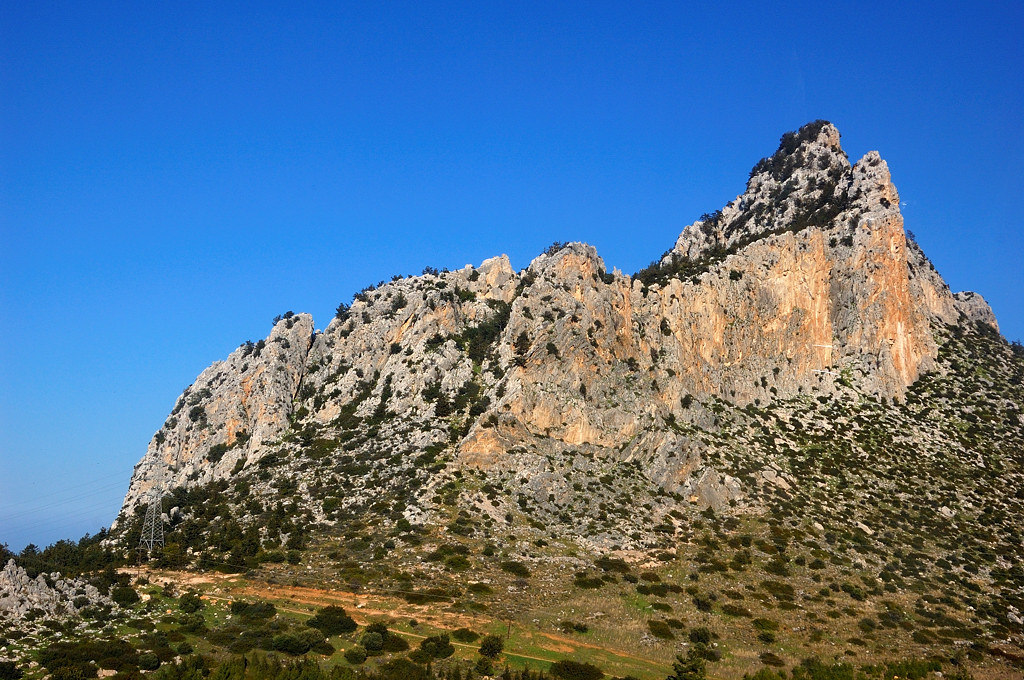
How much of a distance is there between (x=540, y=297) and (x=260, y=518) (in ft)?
193

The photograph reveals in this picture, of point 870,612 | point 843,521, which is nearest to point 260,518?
point 870,612

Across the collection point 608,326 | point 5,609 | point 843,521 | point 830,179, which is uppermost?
point 830,179

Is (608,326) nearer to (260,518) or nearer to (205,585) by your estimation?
(260,518)

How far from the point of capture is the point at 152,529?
7931 cm

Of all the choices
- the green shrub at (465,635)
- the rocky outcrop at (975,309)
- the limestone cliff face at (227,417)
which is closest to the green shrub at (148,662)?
the green shrub at (465,635)

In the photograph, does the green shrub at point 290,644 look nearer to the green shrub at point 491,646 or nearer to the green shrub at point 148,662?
the green shrub at point 148,662

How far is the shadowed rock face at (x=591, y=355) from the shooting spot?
10225 centimetres

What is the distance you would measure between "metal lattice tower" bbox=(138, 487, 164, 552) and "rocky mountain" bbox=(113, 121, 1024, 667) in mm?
1856

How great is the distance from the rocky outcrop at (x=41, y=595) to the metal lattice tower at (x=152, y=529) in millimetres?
17763

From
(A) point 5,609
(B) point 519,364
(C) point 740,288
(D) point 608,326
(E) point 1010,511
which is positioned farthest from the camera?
(C) point 740,288

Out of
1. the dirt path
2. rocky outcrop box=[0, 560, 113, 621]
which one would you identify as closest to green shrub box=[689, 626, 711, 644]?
the dirt path

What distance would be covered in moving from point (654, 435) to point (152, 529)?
6813 centimetres

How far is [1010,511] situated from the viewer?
89125 mm

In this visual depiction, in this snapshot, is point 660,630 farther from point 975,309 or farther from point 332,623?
point 975,309
